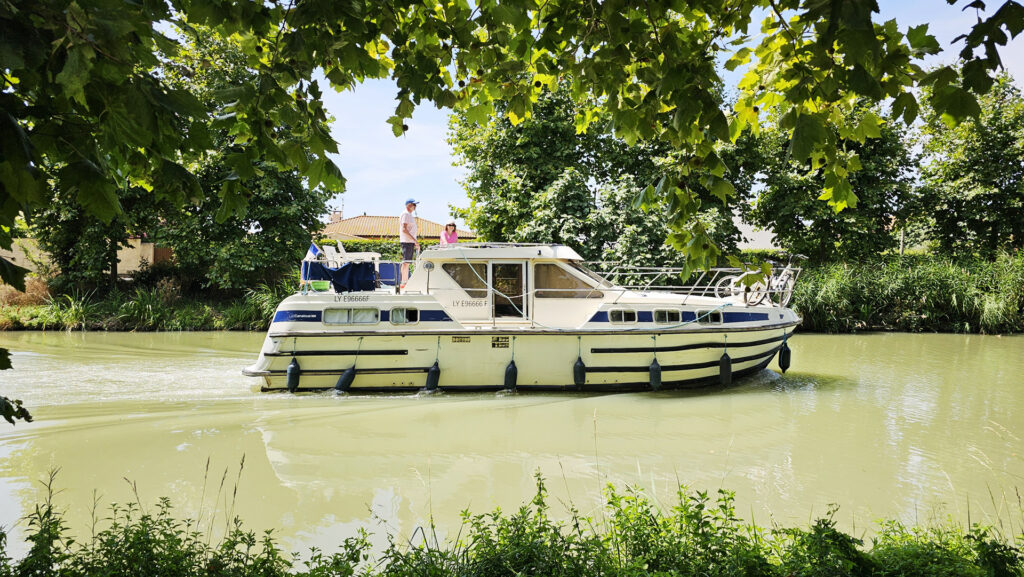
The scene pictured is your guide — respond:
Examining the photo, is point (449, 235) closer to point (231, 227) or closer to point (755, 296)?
point (755, 296)

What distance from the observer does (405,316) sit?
9.50 metres

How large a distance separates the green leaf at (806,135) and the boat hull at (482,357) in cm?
697

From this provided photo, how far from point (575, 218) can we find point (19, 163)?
1829 centimetres

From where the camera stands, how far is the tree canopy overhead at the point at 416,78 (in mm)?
1789

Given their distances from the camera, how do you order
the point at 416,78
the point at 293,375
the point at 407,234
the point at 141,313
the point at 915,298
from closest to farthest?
the point at 416,78 → the point at 293,375 → the point at 407,234 → the point at 141,313 → the point at 915,298

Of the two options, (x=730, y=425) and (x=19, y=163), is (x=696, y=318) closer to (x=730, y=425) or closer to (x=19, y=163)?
(x=730, y=425)

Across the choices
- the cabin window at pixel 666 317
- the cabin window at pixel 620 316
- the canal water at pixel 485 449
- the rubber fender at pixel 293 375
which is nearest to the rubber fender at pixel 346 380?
the canal water at pixel 485 449

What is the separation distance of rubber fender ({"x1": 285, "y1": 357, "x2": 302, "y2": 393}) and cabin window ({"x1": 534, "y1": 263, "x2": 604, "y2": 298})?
4.16m

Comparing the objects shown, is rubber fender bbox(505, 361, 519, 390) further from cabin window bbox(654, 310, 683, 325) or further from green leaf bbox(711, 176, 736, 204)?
green leaf bbox(711, 176, 736, 204)

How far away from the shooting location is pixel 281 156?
9.06 feet

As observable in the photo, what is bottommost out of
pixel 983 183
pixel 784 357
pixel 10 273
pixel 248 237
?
pixel 784 357

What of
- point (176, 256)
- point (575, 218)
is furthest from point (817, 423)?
point (176, 256)

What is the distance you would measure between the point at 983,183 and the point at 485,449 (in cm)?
2562

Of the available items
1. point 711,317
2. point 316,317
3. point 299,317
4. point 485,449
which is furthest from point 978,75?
point 299,317
